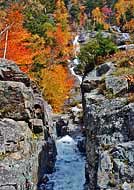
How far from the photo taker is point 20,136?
19375mm

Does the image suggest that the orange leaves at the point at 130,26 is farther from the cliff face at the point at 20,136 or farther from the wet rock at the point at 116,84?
the wet rock at the point at 116,84

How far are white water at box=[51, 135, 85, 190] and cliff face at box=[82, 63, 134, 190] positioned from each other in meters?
5.83

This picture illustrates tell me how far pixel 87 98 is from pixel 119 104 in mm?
2969

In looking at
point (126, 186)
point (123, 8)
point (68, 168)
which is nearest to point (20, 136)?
point (126, 186)

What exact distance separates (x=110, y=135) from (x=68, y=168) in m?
12.2

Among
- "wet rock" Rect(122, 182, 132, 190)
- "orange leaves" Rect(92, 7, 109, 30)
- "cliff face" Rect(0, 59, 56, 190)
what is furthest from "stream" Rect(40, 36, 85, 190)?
"orange leaves" Rect(92, 7, 109, 30)

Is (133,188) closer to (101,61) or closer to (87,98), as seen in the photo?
(87,98)

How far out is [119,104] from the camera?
1808 centimetres

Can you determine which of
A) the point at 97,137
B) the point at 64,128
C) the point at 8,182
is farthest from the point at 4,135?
the point at 64,128

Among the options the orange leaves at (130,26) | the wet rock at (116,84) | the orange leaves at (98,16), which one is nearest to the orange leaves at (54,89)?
the wet rock at (116,84)

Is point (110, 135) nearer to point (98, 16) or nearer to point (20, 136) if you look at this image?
point (20, 136)

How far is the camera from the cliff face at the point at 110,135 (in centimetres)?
1393

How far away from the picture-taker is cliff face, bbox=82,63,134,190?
13930 millimetres

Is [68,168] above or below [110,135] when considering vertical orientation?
below
